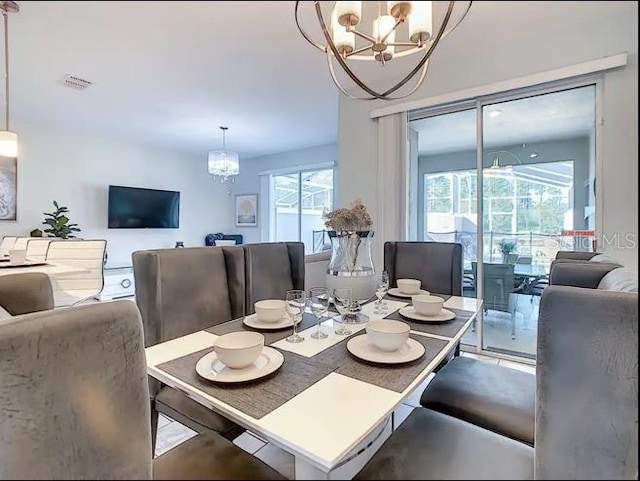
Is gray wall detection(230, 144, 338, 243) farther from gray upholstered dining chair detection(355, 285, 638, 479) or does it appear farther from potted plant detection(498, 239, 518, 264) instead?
gray upholstered dining chair detection(355, 285, 638, 479)

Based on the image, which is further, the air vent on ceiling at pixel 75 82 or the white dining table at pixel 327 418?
the air vent on ceiling at pixel 75 82

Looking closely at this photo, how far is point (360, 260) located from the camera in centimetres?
147

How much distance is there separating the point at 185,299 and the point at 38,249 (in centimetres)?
252

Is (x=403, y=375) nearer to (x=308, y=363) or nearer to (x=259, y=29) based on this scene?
(x=308, y=363)

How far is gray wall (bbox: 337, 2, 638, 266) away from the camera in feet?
1.21

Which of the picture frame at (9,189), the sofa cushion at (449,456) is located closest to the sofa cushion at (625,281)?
the sofa cushion at (449,456)

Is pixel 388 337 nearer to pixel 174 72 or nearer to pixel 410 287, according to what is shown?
pixel 410 287

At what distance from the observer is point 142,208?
5223 millimetres

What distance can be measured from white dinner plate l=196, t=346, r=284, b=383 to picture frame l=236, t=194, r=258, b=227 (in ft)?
18.1

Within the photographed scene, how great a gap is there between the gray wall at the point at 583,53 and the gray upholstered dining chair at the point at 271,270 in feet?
4.16

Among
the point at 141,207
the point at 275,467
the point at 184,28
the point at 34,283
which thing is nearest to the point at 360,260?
the point at 275,467

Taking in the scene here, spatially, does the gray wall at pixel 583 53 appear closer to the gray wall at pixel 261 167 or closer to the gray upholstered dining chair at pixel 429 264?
the gray upholstered dining chair at pixel 429 264

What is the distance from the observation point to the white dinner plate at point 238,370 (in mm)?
853

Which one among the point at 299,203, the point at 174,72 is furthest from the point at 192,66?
the point at 299,203
